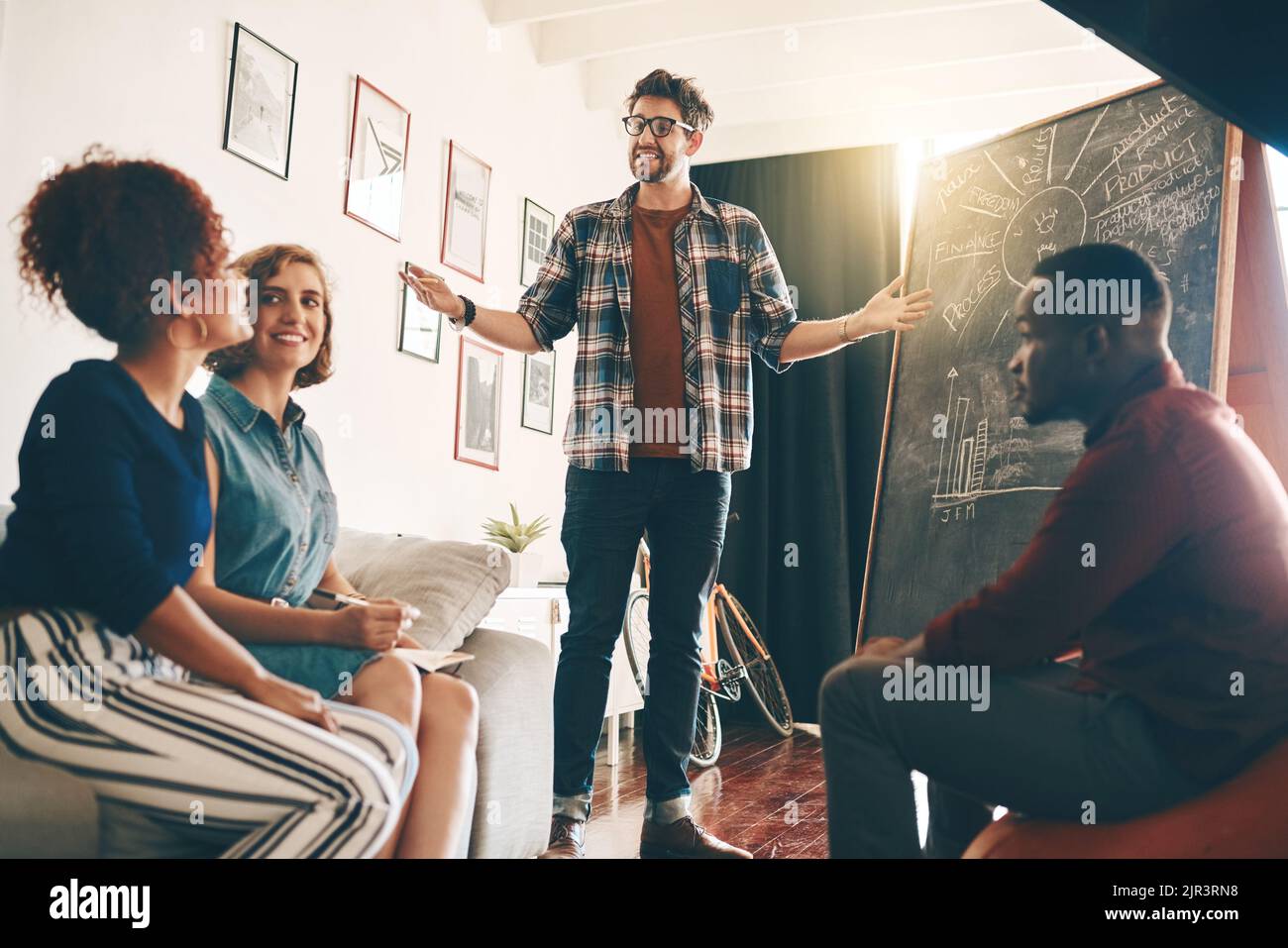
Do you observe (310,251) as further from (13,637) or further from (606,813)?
(606,813)

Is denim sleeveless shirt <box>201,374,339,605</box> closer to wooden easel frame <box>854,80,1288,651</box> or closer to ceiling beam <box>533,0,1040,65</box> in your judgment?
wooden easel frame <box>854,80,1288,651</box>

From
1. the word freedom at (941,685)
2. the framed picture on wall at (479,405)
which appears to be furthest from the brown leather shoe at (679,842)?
the framed picture on wall at (479,405)

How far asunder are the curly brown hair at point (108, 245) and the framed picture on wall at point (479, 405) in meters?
2.46

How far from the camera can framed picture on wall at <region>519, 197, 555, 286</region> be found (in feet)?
13.4

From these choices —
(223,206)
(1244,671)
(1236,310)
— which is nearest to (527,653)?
(223,206)

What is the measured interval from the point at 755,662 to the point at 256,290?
11.3 feet

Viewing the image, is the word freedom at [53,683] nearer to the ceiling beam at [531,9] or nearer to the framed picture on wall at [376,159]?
the framed picture on wall at [376,159]

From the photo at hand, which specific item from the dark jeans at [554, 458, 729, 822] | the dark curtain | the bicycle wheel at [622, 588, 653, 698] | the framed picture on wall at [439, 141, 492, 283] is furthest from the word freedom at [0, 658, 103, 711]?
the dark curtain

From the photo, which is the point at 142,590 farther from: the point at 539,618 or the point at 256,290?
the point at 539,618

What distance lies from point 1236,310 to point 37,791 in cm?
211

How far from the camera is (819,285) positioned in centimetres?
488

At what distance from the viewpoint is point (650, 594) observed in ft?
6.54
